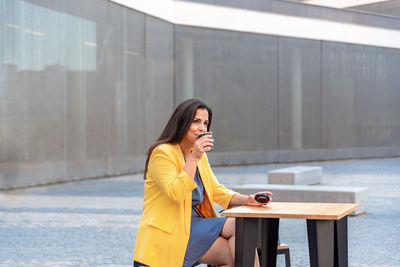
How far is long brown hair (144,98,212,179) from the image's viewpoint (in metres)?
3.94

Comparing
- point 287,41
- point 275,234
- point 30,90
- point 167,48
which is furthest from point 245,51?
point 275,234

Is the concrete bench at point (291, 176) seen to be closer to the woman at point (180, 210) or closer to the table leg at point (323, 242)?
the woman at point (180, 210)

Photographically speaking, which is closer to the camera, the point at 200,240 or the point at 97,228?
the point at 200,240

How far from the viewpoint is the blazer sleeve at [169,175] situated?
374 cm

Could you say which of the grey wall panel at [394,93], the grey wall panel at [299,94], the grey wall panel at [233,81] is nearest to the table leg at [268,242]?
the grey wall panel at [233,81]

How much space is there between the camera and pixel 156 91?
19938 millimetres

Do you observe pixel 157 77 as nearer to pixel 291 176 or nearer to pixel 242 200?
pixel 291 176

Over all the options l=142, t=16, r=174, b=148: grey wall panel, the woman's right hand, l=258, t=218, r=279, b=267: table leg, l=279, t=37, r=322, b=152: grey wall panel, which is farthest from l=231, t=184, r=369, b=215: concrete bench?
l=279, t=37, r=322, b=152: grey wall panel

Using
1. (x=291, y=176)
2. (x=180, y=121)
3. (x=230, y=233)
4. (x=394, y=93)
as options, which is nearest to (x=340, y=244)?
(x=230, y=233)

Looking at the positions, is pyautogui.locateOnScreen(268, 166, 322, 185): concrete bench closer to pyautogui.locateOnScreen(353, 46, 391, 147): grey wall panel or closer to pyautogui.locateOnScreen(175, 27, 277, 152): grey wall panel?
pyautogui.locateOnScreen(175, 27, 277, 152): grey wall panel

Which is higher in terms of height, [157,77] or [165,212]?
[157,77]

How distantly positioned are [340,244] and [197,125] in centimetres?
115

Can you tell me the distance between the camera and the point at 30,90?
14.8 m

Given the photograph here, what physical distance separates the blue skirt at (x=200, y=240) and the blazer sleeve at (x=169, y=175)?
233 mm
